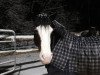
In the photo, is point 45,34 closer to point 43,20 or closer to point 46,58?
point 43,20

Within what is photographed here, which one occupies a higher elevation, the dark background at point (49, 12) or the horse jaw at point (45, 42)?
the dark background at point (49, 12)

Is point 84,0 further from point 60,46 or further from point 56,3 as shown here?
point 60,46

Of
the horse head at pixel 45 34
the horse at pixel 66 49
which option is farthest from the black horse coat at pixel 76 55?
the horse head at pixel 45 34

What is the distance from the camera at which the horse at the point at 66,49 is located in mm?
4812

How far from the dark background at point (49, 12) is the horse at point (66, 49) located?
5.95 m

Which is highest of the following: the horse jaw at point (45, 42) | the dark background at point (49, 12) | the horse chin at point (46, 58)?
the dark background at point (49, 12)

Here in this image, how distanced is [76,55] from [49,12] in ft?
28.2

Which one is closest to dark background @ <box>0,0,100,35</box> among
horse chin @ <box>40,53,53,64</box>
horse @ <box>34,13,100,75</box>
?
horse @ <box>34,13,100,75</box>

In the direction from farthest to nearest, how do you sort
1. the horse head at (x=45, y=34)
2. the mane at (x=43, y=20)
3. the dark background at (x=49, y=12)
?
the dark background at (x=49, y=12), the mane at (x=43, y=20), the horse head at (x=45, y=34)

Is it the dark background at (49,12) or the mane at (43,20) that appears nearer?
the mane at (43,20)

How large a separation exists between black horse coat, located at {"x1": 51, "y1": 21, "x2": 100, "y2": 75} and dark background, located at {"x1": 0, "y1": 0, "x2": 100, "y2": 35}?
5963 millimetres

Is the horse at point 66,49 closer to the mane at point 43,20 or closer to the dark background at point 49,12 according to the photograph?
the mane at point 43,20

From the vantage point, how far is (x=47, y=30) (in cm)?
479

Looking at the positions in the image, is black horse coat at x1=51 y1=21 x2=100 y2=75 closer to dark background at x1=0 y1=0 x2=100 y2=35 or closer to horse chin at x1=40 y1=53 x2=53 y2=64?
horse chin at x1=40 y1=53 x2=53 y2=64
